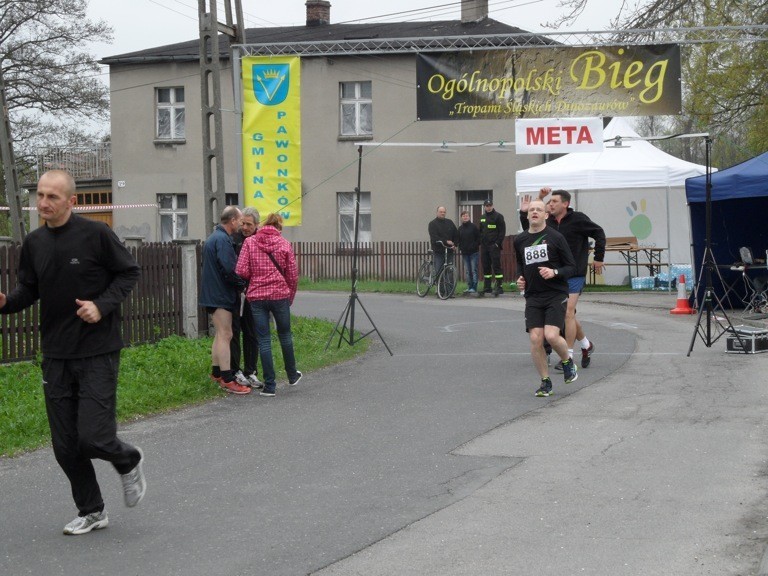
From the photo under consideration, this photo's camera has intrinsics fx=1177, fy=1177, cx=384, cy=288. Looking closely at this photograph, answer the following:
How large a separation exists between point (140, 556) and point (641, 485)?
10.4 feet

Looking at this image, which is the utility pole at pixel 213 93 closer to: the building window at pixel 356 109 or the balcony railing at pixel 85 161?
the building window at pixel 356 109

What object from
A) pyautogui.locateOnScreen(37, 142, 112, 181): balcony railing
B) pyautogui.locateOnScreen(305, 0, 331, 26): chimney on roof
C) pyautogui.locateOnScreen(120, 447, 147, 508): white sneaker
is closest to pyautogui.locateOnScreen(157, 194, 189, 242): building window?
pyautogui.locateOnScreen(37, 142, 112, 181): balcony railing

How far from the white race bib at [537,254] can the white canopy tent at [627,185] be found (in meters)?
11.5

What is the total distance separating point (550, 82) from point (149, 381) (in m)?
9.56

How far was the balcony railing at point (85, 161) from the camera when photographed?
43.1 meters

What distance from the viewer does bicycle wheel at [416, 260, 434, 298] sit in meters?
26.9

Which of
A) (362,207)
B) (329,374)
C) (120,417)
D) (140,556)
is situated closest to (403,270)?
(362,207)

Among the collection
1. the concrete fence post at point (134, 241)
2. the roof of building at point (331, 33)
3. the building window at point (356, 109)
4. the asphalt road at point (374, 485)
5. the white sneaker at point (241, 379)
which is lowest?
the asphalt road at point (374, 485)

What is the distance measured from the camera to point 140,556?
5934 millimetres

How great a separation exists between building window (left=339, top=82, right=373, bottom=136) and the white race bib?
26.3m

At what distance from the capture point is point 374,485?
750 cm

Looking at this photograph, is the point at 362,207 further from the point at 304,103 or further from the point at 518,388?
the point at 518,388

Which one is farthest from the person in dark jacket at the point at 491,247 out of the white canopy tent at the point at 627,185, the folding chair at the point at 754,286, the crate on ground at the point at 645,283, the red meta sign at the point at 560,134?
the red meta sign at the point at 560,134

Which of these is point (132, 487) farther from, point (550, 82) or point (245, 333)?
point (550, 82)
